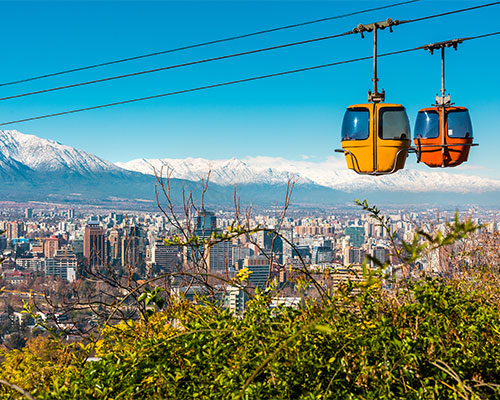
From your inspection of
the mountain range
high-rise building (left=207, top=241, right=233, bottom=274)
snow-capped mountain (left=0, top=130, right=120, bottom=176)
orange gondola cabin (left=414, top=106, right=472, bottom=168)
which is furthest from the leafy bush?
snow-capped mountain (left=0, top=130, right=120, bottom=176)

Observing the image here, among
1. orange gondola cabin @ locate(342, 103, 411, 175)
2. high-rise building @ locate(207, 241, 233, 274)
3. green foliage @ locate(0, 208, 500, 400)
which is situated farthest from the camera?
orange gondola cabin @ locate(342, 103, 411, 175)

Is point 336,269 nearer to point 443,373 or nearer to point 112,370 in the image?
point 443,373

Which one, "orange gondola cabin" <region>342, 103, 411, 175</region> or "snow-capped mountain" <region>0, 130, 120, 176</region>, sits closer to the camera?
"orange gondola cabin" <region>342, 103, 411, 175</region>

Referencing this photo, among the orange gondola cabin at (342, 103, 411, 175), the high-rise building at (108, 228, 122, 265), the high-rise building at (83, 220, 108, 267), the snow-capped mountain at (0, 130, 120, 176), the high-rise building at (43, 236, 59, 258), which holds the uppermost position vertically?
the snow-capped mountain at (0, 130, 120, 176)

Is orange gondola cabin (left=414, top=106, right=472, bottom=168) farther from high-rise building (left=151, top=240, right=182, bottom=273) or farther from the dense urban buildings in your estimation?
high-rise building (left=151, top=240, right=182, bottom=273)

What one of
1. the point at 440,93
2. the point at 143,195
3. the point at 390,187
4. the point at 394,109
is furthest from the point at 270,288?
the point at 390,187
